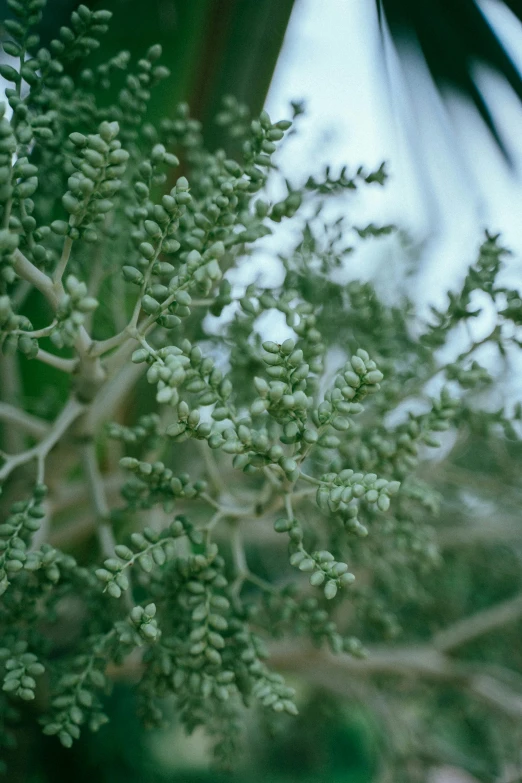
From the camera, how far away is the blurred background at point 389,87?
68 cm

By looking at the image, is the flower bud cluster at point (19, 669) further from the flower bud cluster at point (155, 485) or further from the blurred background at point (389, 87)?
the blurred background at point (389, 87)

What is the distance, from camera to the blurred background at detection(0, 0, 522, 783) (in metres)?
0.68

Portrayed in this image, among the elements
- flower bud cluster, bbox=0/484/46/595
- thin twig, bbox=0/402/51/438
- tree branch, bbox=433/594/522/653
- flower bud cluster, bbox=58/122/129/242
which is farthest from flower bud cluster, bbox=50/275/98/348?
tree branch, bbox=433/594/522/653

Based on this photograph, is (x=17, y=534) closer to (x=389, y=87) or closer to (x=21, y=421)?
(x=21, y=421)

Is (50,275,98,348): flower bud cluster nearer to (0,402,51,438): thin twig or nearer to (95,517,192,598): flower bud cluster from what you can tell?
(95,517,192,598): flower bud cluster

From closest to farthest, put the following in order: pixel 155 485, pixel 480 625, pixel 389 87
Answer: pixel 155 485 → pixel 389 87 → pixel 480 625

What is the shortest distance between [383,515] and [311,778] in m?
2.28

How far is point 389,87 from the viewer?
2.39 ft

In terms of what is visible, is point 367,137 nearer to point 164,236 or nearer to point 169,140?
point 169,140

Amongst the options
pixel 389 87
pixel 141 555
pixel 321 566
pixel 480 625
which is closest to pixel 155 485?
pixel 141 555

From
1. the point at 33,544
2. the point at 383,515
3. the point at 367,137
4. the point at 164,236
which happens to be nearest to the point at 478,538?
the point at 383,515

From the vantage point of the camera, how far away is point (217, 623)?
1.85 ft

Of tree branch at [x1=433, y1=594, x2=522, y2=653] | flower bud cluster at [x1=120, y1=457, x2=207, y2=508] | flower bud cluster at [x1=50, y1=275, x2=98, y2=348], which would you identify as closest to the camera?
flower bud cluster at [x1=50, y1=275, x2=98, y2=348]

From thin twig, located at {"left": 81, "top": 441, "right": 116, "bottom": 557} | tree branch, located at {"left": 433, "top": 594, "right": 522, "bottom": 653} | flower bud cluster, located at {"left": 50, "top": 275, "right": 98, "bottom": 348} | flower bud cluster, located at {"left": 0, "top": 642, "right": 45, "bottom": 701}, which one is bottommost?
tree branch, located at {"left": 433, "top": 594, "right": 522, "bottom": 653}
